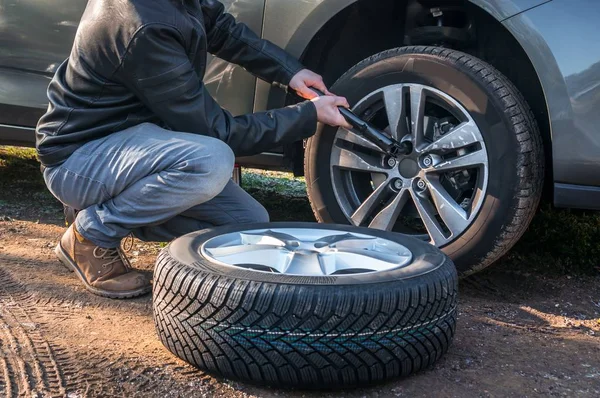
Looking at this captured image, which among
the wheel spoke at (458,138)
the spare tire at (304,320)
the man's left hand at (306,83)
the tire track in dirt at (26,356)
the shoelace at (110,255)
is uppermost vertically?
the man's left hand at (306,83)

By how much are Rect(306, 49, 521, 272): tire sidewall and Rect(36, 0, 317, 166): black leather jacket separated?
1.16 ft

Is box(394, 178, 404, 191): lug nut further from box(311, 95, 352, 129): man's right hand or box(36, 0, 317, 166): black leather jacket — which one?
box(36, 0, 317, 166): black leather jacket

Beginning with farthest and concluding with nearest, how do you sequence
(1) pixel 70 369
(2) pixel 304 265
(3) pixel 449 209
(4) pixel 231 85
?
(4) pixel 231 85
(3) pixel 449 209
(2) pixel 304 265
(1) pixel 70 369

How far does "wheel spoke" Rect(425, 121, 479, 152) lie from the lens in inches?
105

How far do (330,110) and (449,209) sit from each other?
611mm

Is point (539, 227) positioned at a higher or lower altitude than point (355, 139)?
lower

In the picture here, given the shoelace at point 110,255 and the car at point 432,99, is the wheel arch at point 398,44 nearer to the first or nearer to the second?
the car at point 432,99

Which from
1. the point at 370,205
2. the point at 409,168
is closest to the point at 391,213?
the point at 370,205

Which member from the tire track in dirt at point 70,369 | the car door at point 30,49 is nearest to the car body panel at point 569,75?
the tire track in dirt at point 70,369

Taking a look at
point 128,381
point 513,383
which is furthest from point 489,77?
point 128,381

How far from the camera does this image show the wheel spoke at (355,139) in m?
2.86

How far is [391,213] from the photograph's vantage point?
2.85m

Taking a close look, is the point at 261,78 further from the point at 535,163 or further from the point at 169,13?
the point at 535,163

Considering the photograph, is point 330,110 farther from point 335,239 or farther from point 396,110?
point 335,239
